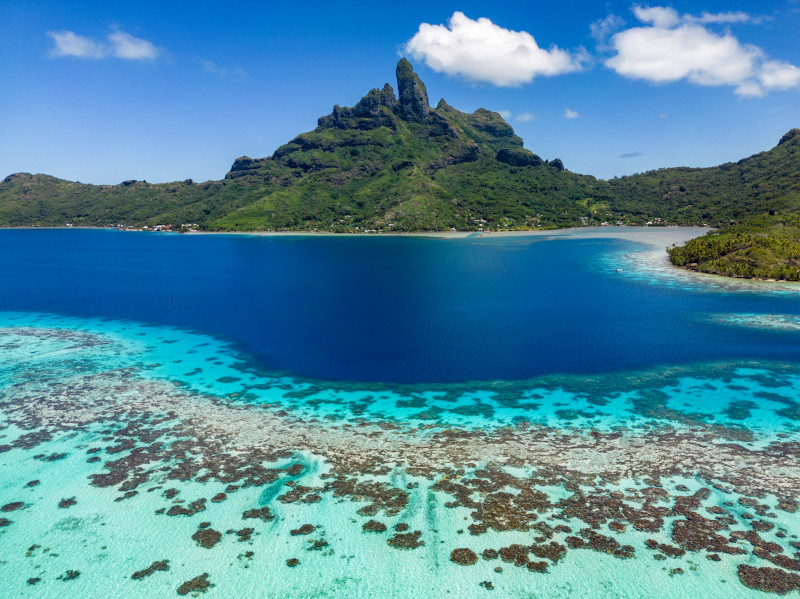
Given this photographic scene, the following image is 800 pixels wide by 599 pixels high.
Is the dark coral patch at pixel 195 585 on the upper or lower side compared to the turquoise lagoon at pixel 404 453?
lower

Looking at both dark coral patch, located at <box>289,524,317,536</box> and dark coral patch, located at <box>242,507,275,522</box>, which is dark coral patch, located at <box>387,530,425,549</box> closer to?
dark coral patch, located at <box>289,524,317,536</box>

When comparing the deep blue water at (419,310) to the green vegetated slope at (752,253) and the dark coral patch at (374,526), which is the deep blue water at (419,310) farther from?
the dark coral patch at (374,526)

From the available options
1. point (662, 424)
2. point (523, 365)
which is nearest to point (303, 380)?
point (523, 365)

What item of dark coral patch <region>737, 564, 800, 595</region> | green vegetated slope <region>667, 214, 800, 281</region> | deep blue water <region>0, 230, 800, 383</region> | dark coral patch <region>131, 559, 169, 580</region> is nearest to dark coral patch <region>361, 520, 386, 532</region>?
dark coral patch <region>131, 559, 169, 580</region>

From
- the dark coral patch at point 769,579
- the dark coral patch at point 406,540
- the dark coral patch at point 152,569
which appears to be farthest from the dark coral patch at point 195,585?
the dark coral patch at point 769,579

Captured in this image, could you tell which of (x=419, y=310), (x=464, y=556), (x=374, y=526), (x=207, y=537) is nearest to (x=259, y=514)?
(x=207, y=537)

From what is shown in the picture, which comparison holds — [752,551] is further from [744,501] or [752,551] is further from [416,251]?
[416,251]
